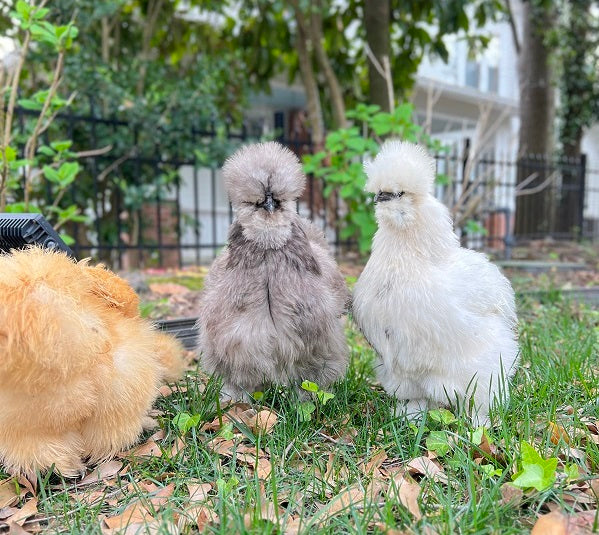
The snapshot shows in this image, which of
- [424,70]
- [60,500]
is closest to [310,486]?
[60,500]

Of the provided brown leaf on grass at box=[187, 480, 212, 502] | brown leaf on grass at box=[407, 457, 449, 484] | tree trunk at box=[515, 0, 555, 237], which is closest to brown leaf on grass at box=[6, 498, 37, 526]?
brown leaf on grass at box=[187, 480, 212, 502]

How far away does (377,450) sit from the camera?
81.4 inches

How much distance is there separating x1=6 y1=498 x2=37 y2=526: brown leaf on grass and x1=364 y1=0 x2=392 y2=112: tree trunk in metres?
6.23

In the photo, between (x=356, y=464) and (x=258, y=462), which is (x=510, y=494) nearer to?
(x=356, y=464)

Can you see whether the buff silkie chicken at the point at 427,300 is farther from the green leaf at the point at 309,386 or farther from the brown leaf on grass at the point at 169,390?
the brown leaf on grass at the point at 169,390

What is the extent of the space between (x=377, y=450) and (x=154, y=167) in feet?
18.6

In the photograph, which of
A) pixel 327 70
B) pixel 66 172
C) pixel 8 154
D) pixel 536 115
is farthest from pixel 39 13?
pixel 536 115

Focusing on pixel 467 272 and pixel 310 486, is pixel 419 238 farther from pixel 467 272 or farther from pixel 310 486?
pixel 310 486

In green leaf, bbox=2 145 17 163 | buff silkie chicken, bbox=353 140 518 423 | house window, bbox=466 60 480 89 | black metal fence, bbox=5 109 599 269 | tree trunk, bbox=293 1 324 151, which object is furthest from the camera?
house window, bbox=466 60 480 89

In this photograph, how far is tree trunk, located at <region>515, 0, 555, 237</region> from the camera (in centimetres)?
1035

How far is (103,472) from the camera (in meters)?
2.00

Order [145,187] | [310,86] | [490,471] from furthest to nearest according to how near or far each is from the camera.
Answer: [310,86] → [145,187] → [490,471]

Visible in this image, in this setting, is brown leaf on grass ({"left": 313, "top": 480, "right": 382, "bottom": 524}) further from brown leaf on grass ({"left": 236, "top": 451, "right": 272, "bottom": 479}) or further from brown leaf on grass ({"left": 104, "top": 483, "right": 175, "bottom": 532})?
brown leaf on grass ({"left": 104, "top": 483, "right": 175, "bottom": 532})

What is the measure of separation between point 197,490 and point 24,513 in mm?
544
